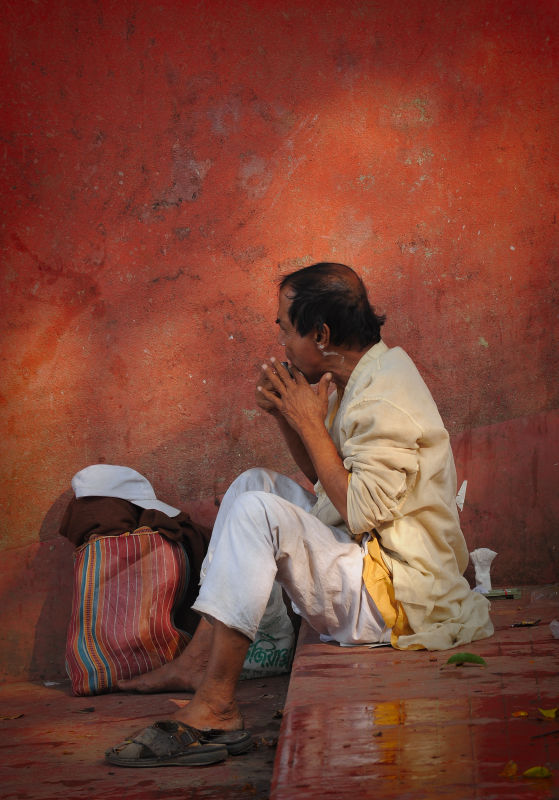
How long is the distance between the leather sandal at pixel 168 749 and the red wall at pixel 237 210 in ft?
5.00

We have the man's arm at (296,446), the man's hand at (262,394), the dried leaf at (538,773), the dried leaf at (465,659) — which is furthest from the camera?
the man's arm at (296,446)

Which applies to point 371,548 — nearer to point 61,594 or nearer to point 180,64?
point 61,594

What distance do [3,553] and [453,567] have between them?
2.11 meters

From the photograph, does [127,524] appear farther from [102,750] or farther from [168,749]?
[168,749]

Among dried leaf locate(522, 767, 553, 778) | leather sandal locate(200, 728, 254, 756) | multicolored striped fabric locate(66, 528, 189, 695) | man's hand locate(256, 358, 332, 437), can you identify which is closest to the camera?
dried leaf locate(522, 767, 553, 778)

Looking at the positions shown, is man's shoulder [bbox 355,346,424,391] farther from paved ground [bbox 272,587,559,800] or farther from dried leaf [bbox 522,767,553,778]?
dried leaf [bbox 522,767,553,778]

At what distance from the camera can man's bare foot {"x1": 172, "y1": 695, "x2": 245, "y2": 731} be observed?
195 centimetres

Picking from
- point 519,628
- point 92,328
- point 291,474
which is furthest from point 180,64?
point 519,628

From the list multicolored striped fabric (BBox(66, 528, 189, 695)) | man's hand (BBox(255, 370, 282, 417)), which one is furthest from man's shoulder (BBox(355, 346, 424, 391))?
multicolored striped fabric (BBox(66, 528, 189, 695))

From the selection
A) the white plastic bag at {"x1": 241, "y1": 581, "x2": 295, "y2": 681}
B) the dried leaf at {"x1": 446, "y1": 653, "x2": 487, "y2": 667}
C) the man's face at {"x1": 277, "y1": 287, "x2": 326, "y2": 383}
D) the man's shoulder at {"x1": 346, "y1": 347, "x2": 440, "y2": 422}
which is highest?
the man's face at {"x1": 277, "y1": 287, "x2": 326, "y2": 383}

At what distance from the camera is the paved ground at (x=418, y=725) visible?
137 cm

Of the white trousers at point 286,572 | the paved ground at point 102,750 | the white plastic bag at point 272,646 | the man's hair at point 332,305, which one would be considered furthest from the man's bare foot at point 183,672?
the man's hair at point 332,305

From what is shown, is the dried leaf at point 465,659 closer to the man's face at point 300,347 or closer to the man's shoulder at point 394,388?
the man's shoulder at point 394,388

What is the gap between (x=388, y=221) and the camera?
332 centimetres
